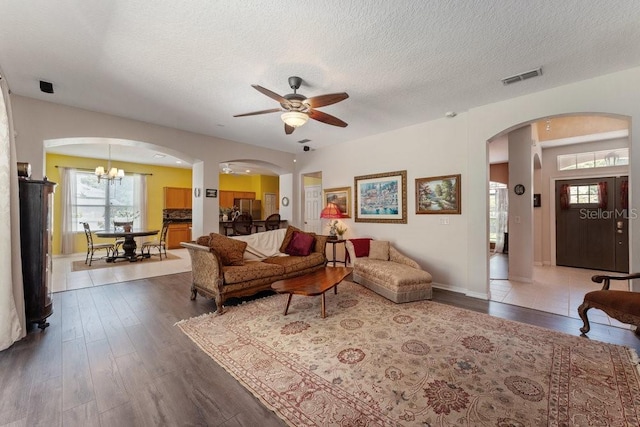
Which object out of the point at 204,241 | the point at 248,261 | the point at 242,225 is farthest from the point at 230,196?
the point at 204,241

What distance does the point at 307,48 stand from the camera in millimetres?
2506

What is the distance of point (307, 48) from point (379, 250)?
3.41 m

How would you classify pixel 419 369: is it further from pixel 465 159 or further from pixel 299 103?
pixel 465 159

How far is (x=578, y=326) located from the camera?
2.92m

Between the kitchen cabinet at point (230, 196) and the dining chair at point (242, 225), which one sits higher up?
the kitchen cabinet at point (230, 196)

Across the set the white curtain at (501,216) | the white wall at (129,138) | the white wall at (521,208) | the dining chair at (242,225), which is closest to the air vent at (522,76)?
the white wall at (521,208)

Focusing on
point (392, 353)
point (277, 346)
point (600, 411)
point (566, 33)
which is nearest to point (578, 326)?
point (600, 411)

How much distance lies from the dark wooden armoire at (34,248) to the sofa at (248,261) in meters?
1.42

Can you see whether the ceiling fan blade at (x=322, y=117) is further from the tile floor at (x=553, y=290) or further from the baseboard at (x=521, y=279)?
the baseboard at (x=521, y=279)

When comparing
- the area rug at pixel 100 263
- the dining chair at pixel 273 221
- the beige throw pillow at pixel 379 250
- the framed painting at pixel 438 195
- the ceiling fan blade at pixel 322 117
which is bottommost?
the area rug at pixel 100 263

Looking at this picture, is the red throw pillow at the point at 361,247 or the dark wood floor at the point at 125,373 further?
the red throw pillow at the point at 361,247

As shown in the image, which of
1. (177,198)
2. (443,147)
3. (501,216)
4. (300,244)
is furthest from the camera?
(177,198)

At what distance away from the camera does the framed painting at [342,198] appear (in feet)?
19.6

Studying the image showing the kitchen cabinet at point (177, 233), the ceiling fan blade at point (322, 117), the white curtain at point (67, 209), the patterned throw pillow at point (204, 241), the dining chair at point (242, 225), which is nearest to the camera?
the ceiling fan blade at point (322, 117)
